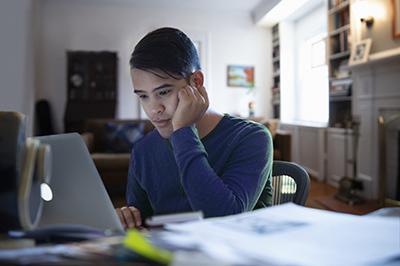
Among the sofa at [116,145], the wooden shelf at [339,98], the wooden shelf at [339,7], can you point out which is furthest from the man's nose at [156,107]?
the wooden shelf at [339,7]

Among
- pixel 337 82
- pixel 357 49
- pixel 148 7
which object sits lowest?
pixel 337 82

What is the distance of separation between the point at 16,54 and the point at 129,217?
9.84ft

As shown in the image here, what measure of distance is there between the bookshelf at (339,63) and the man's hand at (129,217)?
302cm

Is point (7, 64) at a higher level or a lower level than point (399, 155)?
higher

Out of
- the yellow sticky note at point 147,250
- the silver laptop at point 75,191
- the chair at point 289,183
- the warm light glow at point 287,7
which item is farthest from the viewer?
the warm light glow at point 287,7

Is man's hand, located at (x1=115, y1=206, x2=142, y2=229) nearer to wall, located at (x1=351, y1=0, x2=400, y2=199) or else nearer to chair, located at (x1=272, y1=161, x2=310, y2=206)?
chair, located at (x1=272, y1=161, x2=310, y2=206)

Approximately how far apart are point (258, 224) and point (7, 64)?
10.0ft

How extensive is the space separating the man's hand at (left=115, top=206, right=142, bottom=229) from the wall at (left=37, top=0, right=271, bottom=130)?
4121mm

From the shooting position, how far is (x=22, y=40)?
3.34 meters

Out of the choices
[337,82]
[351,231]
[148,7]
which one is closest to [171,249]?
[351,231]

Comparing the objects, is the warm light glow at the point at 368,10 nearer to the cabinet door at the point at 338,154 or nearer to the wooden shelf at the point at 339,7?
the wooden shelf at the point at 339,7

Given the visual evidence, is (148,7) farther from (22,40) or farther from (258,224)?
(258,224)

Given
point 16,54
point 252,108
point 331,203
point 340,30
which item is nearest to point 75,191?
A: point 331,203

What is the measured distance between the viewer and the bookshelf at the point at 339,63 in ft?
11.1
